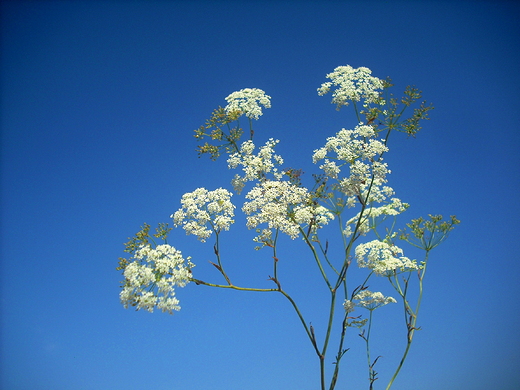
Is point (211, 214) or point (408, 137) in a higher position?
point (408, 137)

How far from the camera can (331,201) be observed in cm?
738

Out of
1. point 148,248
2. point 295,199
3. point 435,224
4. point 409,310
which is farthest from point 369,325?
point 148,248

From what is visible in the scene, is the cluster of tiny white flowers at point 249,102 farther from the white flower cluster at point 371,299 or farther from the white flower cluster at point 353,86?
the white flower cluster at point 371,299

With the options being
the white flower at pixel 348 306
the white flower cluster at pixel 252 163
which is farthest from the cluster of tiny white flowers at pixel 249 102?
the white flower at pixel 348 306

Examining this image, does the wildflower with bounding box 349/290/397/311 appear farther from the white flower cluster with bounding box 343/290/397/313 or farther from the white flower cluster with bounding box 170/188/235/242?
the white flower cluster with bounding box 170/188/235/242

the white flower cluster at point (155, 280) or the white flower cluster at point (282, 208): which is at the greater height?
the white flower cluster at point (282, 208)

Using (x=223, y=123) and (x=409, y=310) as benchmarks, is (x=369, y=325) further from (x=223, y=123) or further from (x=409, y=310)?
(x=223, y=123)

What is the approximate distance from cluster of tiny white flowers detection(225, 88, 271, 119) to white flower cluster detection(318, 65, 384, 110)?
3.37ft

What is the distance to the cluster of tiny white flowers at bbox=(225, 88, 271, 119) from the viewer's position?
23.7 ft

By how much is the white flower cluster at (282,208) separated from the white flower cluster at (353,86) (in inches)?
70.4

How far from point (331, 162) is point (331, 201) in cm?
97

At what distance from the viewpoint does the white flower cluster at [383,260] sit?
7348 millimetres

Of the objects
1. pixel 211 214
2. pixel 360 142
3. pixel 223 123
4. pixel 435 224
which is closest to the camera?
pixel 211 214

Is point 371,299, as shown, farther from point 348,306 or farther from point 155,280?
point 155,280
